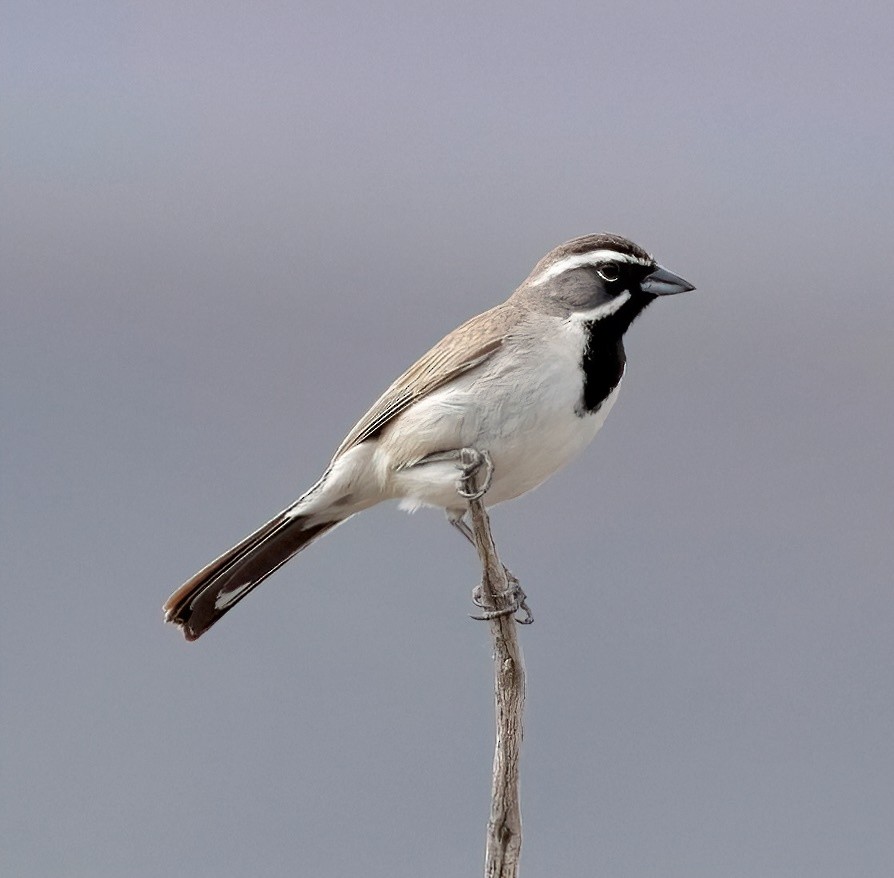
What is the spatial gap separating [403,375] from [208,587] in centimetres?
89

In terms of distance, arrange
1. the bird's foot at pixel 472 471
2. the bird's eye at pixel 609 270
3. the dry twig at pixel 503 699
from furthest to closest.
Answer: the bird's eye at pixel 609 270, the bird's foot at pixel 472 471, the dry twig at pixel 503 699

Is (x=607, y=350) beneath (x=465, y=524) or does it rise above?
above

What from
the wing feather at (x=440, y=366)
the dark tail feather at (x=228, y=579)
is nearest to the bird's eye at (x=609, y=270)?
the wing feather at (x=440, y=366)

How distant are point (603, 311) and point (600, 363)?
0.61 ft

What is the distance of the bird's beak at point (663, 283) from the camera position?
428 cm

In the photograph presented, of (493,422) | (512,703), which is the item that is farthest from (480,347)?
(512,703)

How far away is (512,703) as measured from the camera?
A: 407cm

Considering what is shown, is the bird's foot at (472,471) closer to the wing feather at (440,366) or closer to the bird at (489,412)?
the bird at (489,412)

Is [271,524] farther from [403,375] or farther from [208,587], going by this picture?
[403,375]

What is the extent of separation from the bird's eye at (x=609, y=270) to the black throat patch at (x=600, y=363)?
0.45ft

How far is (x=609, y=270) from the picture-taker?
430cm

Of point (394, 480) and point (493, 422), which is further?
point (394, 480)

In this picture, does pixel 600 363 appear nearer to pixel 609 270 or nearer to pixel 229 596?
pixel 609 270

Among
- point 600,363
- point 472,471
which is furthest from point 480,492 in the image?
point 600,363
